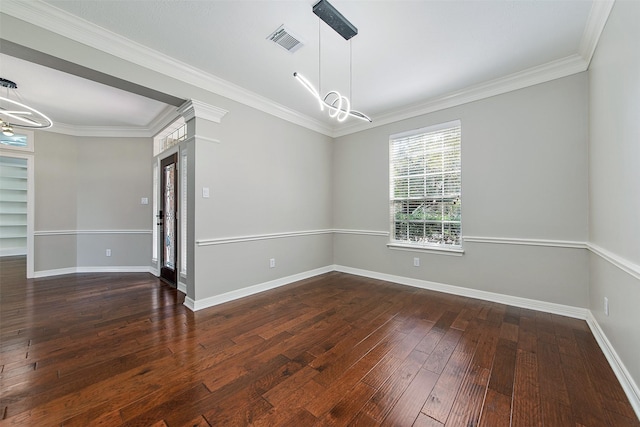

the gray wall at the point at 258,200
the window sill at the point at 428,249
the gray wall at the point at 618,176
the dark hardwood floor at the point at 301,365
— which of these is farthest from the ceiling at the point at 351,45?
the dark hardwood floor at the point at 301,365

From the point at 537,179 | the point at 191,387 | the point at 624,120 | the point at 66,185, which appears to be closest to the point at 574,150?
the point at 537,179

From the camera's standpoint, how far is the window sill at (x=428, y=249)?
3.47 meters

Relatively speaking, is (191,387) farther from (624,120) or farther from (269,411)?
(624,120)

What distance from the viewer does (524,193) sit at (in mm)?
2990

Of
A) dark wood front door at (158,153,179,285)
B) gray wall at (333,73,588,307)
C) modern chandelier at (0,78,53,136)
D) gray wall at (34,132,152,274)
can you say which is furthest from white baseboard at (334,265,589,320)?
modern chandelier at (0,78,53,136)

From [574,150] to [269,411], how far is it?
3.85 m

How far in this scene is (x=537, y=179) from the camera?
2914mm

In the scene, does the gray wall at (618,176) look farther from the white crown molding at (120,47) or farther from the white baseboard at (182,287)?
the white baseboard at (182,287)

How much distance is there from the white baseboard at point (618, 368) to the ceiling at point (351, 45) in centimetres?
268

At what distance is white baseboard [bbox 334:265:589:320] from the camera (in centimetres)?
273

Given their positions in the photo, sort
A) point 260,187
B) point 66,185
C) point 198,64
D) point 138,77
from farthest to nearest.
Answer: point 66,185
point 260,187
point 198,64
point 138,77

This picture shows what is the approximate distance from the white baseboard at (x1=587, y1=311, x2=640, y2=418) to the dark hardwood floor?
5 centimetres

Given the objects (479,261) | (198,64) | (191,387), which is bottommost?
(191,387)

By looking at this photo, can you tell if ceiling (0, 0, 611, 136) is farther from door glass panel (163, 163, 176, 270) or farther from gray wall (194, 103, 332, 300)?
door glass panel (163, 163, 176, 270)
